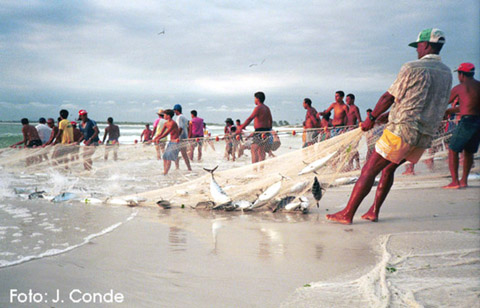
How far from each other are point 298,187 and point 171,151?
2.85m

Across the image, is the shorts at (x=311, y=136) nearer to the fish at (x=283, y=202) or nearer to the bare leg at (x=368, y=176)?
the fish at (x=283, y=202)

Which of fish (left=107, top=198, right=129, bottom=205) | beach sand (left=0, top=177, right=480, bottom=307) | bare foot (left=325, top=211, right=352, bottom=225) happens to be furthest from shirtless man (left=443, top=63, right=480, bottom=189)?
fish (left=107, top=198, right=129, bottom=205)

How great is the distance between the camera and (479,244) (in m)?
3.34

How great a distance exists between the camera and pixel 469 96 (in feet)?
19.2

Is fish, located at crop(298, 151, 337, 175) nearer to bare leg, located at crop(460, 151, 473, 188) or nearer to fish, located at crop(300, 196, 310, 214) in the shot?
fish, located at crop(300, 196, 310, 214)

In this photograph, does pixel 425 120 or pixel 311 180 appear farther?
pixel 311 180

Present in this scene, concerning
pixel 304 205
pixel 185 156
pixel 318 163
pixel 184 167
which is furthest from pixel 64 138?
pixel 318 163

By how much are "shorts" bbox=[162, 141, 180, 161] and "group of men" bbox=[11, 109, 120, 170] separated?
0.80m

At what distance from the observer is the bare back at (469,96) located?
5824 mm

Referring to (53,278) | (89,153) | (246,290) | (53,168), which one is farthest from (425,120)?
(53,168)

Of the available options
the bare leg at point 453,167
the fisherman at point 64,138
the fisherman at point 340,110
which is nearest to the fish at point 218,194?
the fisherman at point 64,138

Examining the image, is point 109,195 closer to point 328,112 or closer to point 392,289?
point 392,289

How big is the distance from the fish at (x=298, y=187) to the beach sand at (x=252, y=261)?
0.28 m

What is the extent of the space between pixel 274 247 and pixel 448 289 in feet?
4.55
